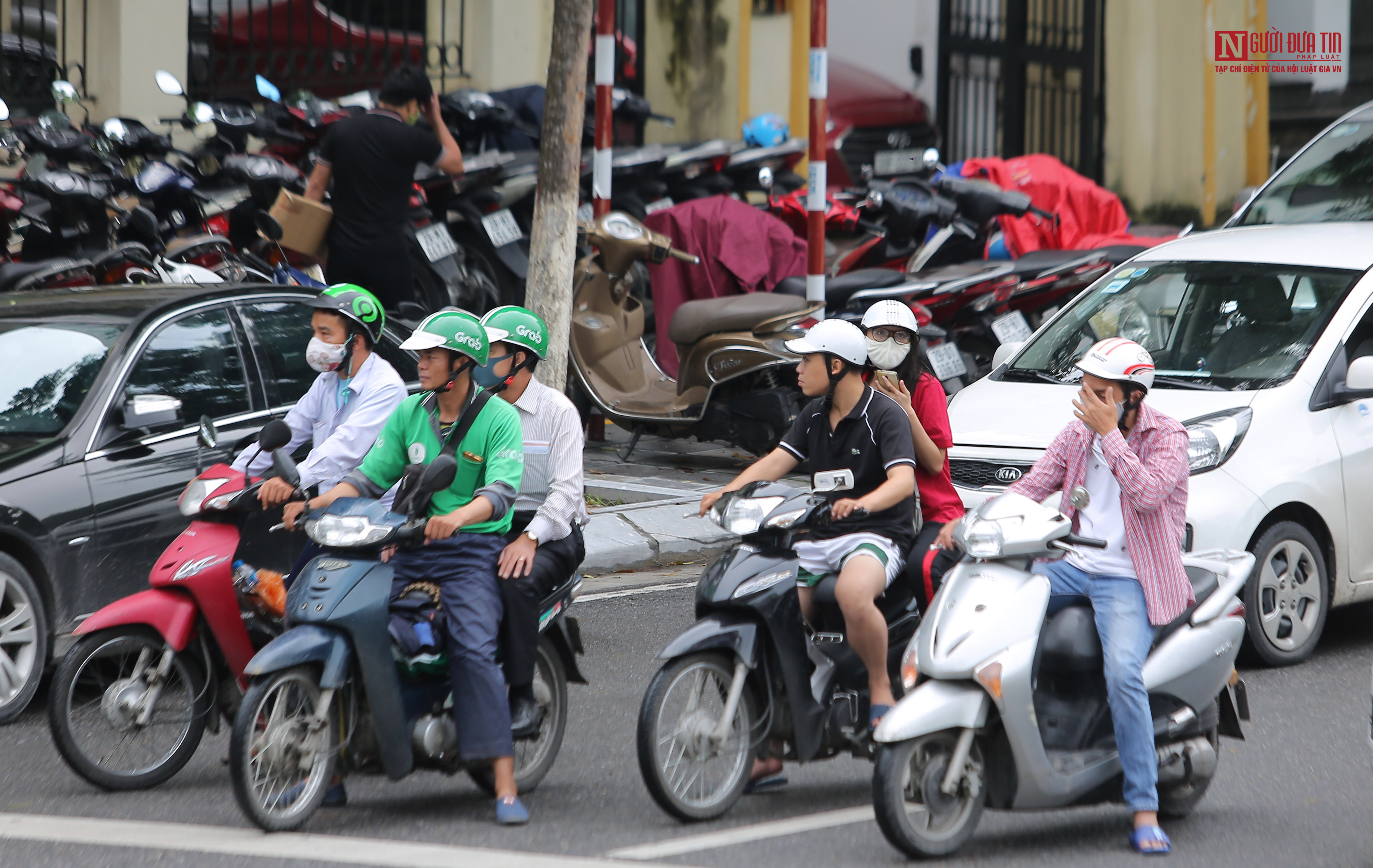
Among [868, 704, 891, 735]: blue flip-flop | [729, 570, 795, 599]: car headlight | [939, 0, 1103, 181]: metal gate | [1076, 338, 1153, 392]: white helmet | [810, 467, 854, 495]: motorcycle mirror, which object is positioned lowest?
[868, 704, 891, 735]: blue flip-flop

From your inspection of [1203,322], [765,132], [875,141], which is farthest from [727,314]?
[875,141]

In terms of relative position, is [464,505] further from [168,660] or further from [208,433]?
[208,433]

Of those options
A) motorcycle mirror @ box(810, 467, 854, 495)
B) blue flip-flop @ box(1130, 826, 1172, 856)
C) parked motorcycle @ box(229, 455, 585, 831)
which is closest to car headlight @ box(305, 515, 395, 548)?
parked motorcycle @ box(229, 455, 585, 831)

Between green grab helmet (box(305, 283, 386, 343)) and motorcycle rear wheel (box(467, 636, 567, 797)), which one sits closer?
motorcycle rear wheel (box(467, 636, 567, 797))

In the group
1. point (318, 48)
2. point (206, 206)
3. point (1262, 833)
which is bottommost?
point (1262, 833)

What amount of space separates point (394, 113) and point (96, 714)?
242 inches

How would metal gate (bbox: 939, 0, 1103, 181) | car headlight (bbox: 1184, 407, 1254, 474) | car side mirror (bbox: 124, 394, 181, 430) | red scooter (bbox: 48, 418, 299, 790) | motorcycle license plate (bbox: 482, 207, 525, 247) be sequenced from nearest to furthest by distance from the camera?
1. red scooter (bbox: 48, 418, 299, 790)
2. car side mirror (bbox: 124, 394, 181, 430)
3. car headlight (bbox: 1184, 407, 1254, 474)
4. motorcycle license plate (bbox: 482, 207, 525, 247)
5. metal gate (bbox: 939, 0, 1103, 181)

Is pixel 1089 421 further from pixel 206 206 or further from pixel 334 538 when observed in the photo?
pixel 206 206

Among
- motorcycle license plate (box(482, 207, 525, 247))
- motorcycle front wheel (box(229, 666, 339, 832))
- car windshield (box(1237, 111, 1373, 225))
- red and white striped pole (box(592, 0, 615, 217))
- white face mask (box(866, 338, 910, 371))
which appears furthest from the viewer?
motorcycle license plate (box(482, 207, 525, 247))

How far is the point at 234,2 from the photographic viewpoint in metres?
14.1

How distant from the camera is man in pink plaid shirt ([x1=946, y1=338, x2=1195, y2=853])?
464 centimetres

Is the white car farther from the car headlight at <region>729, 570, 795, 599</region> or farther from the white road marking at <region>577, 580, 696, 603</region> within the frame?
the car headlight at <region>729, 570, 795, 599</region>

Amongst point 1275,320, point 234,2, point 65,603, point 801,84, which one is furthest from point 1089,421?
point 801,84

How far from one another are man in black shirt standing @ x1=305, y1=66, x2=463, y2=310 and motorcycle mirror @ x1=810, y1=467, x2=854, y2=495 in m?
5.79
